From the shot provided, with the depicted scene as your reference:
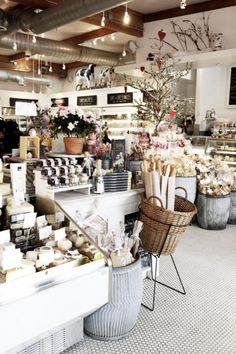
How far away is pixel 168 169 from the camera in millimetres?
2947

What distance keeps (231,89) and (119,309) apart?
662 cm

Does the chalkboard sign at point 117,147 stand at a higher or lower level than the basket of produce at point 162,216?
higher

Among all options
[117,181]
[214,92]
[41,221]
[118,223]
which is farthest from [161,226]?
[214,92]

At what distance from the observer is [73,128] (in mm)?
3254

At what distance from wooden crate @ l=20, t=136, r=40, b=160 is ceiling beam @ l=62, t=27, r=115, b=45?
5.19 m

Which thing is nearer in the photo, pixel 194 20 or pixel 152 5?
pixel 194 20

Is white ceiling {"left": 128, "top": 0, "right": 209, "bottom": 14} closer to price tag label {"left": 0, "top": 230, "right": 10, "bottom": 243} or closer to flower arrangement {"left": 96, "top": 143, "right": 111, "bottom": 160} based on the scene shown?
flower arrangement {"left": 96, "top": 143, "right": 111, "bottom": 160}

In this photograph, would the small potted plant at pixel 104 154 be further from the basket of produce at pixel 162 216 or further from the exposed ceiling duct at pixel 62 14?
the exposed ceiling duct at pixel 62 14

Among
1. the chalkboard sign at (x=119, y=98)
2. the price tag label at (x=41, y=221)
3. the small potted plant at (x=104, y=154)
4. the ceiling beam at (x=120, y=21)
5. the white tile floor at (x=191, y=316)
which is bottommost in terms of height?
the white tile floor at (x=191, y=316)

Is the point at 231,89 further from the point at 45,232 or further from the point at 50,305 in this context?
the point at 50,305

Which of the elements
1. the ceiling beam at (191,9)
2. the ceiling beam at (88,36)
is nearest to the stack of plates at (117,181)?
the ceiling beam at (191,9)

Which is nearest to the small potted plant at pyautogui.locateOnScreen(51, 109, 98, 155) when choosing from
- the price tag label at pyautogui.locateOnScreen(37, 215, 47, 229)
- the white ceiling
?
the price tag label at pyautogui.locateOnScreen(37, 215, 47, 229)

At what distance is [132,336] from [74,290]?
777 millimetres

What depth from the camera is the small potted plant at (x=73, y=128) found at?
326 centimetres
